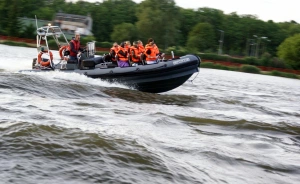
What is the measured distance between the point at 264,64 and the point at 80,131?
146 feet

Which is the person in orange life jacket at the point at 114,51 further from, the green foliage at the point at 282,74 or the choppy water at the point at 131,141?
the green foliage at the point at 282,74

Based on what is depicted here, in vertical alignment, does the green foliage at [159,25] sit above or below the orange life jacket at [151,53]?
above

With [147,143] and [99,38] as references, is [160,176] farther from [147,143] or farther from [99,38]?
[99,38]

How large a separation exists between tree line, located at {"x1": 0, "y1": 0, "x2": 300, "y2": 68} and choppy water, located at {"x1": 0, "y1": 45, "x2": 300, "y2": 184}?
47.7 m

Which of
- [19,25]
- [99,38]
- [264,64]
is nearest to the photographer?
[264,64]

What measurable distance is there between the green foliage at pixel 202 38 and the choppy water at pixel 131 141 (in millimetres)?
59960

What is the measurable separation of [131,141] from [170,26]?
62071 millimetres

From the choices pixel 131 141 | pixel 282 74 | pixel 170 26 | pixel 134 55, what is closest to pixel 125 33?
pixel 170 26

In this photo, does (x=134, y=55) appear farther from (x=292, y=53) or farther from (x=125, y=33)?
(x=125, y=33)

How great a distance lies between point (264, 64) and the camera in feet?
163

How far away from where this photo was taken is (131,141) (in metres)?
7.09

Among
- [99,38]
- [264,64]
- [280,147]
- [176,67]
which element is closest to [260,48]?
[99,38]

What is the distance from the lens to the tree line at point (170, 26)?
66500 millimetres

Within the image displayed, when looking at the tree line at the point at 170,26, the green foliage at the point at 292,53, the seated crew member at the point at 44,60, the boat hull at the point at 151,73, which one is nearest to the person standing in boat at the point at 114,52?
the boat hull at the point at 151,73
